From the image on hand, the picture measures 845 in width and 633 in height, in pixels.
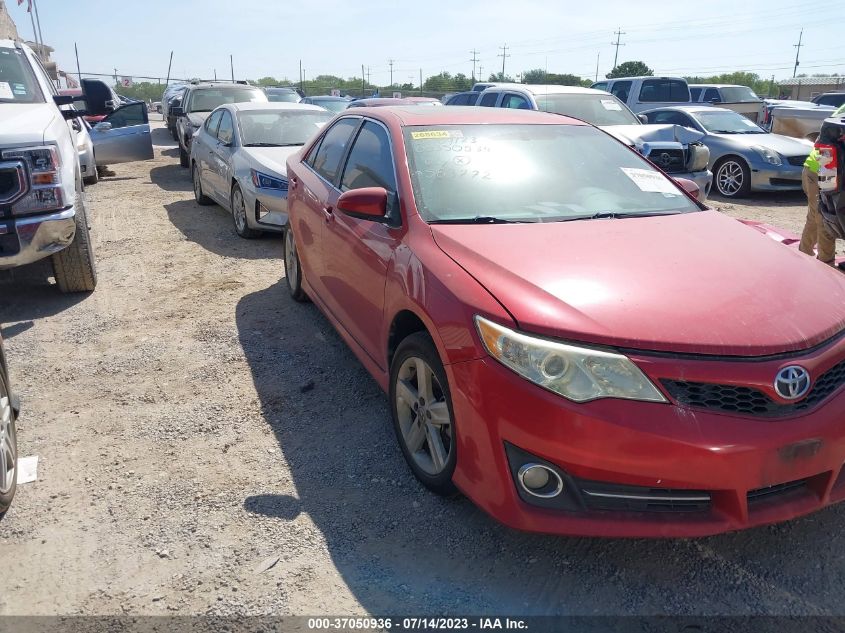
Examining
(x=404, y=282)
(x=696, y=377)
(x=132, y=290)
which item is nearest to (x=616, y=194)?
(x=404, y=282)

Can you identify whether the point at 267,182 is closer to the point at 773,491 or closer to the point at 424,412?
the point at 424,412

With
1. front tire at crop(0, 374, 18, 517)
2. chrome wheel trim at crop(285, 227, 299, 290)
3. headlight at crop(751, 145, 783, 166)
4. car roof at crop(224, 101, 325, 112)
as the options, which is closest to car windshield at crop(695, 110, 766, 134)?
headlight at crop(751, 145, 783, 166)

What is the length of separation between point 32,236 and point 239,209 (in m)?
3.05

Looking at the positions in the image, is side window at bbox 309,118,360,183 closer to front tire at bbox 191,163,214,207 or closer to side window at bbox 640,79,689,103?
front tire at bbox 191,163,214,207

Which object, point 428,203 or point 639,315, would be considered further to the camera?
point 428,203

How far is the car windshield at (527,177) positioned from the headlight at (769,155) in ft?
26.0

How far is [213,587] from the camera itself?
8.19 ft

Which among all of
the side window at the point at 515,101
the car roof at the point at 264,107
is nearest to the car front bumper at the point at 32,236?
the car roof at the point at 264,107

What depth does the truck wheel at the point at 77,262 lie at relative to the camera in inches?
215

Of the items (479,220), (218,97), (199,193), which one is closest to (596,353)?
(479,220)

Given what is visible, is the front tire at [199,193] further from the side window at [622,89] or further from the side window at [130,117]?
the side window at [622,89]

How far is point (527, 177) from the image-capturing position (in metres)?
3.51

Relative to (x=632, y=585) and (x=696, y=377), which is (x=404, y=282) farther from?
(x=632, y=585)

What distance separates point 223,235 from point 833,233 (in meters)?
6.08
